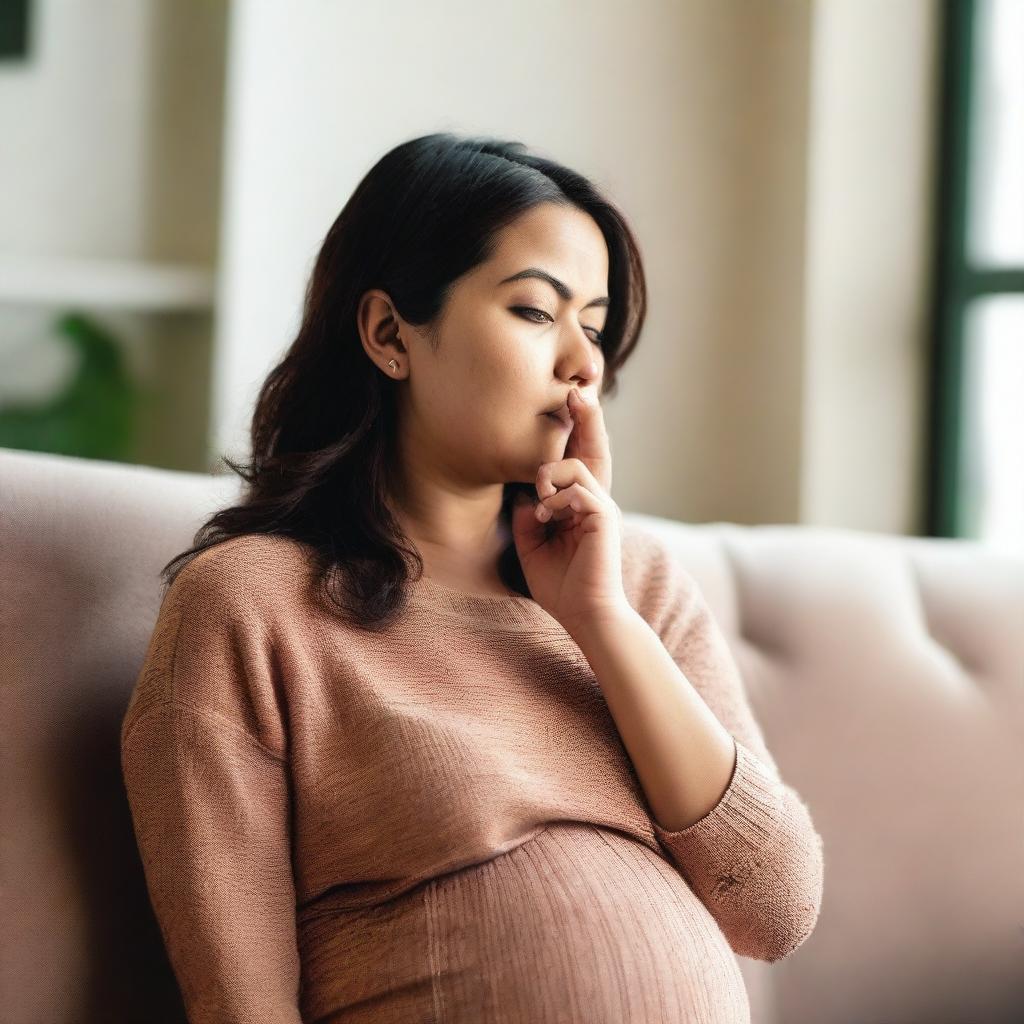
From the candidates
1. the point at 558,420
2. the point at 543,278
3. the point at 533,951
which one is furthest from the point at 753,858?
the point at 543,278

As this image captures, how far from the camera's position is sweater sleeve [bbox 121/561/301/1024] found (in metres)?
0.99

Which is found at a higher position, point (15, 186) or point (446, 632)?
point (15, 186)

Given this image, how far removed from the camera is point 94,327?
94.6 inches

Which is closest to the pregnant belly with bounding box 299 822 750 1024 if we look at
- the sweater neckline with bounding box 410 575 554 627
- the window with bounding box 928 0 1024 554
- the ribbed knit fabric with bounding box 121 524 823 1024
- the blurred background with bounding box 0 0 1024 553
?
the ribbed knit fabric with bounding box 121 524 823 1024

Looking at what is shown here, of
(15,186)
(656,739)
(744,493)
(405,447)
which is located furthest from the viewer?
(15,186)

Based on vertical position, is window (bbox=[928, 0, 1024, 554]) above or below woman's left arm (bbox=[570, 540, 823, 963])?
above

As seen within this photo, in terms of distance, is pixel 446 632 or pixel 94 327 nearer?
pixel 446 632

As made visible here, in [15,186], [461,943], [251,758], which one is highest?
[15,186]

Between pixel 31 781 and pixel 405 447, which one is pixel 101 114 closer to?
pixel 405 447

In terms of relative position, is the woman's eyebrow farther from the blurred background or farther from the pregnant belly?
the blurred background

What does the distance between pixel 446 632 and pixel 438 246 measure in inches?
13.3

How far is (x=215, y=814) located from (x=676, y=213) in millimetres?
1577

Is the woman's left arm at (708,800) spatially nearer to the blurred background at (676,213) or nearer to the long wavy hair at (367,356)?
the long wavy hair at (367,356)

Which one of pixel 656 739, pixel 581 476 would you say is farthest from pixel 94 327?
pixel 656 739
